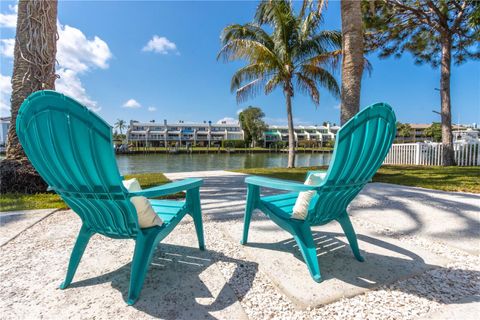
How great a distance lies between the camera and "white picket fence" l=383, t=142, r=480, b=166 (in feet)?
28.4

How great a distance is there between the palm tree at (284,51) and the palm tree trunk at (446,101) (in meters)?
3.86

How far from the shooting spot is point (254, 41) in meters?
8.93

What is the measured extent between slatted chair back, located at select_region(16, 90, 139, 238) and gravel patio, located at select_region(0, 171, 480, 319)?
57cm

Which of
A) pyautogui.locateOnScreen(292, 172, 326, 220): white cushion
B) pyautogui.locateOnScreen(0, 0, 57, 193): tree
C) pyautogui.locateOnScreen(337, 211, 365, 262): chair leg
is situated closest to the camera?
pyautogui.locateOnScreen(292, 172, 326, 220): white cushion

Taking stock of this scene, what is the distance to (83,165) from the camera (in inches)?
43.0

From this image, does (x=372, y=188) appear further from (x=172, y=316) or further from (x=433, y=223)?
(x=172, y=316)

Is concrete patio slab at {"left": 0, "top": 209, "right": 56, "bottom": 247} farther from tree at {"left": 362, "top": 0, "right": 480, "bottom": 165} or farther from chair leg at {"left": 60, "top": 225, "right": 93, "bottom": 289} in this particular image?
tree at {"left": 362, "top": 0, "right": 480, "bottom": 165}

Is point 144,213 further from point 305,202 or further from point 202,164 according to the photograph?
point 202,164

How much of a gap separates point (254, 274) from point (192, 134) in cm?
5327

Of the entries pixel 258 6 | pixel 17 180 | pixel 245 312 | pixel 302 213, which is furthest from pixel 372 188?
pixel 258 6

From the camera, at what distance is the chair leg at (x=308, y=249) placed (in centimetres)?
144

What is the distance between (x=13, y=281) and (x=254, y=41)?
9422mm

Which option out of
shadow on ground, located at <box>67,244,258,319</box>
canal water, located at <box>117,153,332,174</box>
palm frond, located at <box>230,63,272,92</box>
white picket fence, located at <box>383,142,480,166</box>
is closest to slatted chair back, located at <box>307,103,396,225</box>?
shadow on ground, located at <box>67,244,258,319</box>

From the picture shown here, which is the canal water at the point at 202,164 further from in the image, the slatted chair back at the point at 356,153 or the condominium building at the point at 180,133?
the condominium building at the point at 180,133
